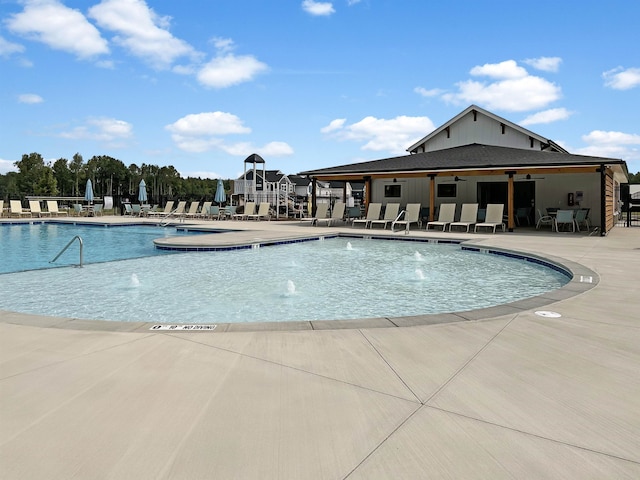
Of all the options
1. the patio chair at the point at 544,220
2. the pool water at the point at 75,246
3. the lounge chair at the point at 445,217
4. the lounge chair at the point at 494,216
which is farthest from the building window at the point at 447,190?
the pool water at the point at 75,246

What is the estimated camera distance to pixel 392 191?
21219 millimetres

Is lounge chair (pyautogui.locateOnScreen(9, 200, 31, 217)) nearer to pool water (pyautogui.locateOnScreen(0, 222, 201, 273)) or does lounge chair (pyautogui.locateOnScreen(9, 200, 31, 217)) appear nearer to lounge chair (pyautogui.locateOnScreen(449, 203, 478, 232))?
pool water (pyautogui.locateOnScreen(0, 222, 201, 273))

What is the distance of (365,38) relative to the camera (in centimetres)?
1711

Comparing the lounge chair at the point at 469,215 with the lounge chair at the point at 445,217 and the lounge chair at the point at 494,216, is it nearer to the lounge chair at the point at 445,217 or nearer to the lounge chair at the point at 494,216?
the lounge chair at the point at 445,217

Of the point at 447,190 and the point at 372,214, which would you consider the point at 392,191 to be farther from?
the point at 372,214

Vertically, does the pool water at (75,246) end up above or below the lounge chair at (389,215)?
below

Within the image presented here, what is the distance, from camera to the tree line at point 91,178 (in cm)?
4997

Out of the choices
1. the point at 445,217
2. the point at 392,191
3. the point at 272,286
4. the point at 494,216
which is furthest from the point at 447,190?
the point at 272,286

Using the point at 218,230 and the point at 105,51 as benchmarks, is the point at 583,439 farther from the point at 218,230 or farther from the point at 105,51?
the point at 105,51

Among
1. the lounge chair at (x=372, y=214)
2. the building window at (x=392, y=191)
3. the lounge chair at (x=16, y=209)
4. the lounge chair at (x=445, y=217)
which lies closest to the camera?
the lounge chair at (x=445, y=217)

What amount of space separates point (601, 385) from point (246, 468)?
2133mm

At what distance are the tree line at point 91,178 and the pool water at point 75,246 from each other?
26.6m

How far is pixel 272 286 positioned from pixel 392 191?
49.8 ft

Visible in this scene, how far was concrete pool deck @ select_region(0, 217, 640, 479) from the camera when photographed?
6.00 feet
